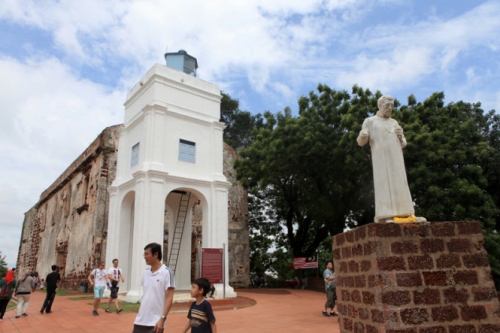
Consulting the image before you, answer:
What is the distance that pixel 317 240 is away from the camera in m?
18.5

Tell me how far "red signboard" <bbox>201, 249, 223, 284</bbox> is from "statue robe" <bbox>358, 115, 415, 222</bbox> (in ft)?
24.5

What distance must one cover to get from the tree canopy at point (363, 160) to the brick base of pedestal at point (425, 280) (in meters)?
8.56

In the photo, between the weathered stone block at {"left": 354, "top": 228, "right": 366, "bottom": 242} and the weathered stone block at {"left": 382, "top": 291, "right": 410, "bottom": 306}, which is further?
A: the weathered stone block at {"left": 354, "top": 228, "right": 366, "bottom": 242}

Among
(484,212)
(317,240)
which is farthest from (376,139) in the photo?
(317,240)

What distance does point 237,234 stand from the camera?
18188 millimetres

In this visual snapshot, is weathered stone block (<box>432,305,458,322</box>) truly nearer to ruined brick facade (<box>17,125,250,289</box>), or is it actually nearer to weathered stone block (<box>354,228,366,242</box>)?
weathered stone block (<box>354,228,366,242</box>)

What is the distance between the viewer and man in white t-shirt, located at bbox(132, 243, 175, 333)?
3.62 m

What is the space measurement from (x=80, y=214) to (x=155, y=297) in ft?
53.5

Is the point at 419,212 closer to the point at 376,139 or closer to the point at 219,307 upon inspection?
the point at 219,307

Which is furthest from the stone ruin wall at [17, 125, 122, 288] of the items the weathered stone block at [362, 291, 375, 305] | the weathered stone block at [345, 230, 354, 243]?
the weathered stone block at [362, 291, 375, 305]

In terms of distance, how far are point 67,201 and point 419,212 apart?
1796 cm

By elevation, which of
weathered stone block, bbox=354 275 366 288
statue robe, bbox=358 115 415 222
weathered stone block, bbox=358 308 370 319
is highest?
statue robe, bbox=358 115 415 222

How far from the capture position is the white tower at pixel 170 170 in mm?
11742

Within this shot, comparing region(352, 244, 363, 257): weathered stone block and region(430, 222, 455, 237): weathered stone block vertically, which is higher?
region(430, 222, 455, 237): weathered stone block
